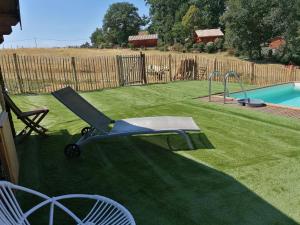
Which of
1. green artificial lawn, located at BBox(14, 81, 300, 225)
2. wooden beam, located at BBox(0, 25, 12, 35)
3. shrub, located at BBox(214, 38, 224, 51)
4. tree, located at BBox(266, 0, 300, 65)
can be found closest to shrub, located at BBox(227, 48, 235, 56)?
shrub, located at BBox(214, 38, 224, 51)

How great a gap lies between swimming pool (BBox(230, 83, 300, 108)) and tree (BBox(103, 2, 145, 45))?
6954 centimetres

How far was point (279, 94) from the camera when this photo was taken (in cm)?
1417

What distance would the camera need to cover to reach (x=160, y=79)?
18.9 meters

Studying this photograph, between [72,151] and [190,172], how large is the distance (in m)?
2.09

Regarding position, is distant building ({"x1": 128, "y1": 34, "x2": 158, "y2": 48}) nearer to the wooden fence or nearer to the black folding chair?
the wooden fence

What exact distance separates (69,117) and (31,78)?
6964 mm

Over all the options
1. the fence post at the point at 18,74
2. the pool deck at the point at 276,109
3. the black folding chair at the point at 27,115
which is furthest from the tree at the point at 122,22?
the black folding chair at the point at 27,115

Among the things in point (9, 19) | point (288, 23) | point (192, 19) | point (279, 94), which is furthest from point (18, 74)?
point (192, 19)

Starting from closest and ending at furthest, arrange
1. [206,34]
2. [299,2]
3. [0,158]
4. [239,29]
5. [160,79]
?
[0,158], [160,79], [299,2], [239,29], [206,34]

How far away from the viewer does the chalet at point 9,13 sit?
437 cm

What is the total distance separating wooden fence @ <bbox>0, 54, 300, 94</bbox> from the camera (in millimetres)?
14438

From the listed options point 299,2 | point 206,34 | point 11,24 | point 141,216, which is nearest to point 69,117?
point 11,24

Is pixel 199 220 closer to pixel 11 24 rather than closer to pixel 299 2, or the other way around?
pixel 11 24

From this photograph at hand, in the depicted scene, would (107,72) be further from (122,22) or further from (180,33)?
(122,22)
